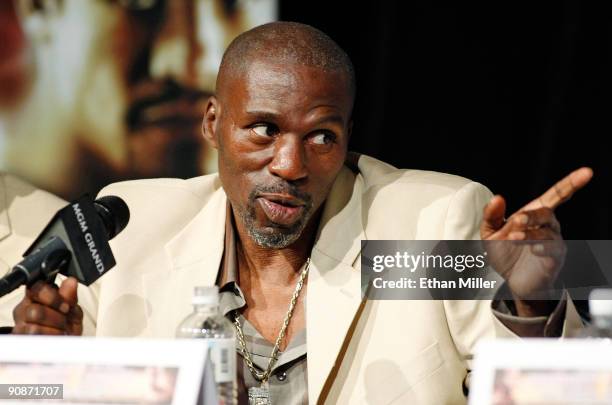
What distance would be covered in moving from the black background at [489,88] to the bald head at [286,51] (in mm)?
691

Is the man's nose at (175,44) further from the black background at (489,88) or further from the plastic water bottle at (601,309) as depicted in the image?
the plastic water bottle at (601,309)

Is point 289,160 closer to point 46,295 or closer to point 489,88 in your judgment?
point 46,295

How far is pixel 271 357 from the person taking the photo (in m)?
2.12

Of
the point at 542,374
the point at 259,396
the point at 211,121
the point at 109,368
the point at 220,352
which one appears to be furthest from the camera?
the point at 211,121

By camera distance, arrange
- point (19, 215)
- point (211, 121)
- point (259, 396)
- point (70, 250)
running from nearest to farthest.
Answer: point (70, 250) < point (259, 396) < point (211, 121) < point (19, 215)

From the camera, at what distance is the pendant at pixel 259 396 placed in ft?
6.63

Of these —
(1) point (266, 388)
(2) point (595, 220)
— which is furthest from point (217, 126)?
(2) point (595, 220)

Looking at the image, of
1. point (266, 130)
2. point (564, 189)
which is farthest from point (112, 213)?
point (564, 189)

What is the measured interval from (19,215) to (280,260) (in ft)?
2.68

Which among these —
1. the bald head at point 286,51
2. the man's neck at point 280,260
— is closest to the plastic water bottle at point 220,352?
the man's neck at point 280,260

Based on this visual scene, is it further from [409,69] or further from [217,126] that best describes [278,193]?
[409,69]

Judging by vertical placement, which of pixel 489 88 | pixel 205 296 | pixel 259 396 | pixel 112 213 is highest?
pixel 489 88

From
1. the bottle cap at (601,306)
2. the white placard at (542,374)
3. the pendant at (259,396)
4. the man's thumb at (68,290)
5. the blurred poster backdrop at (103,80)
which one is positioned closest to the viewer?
the white placard at (542,374)

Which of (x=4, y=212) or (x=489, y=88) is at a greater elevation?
(x=489, y=88)
